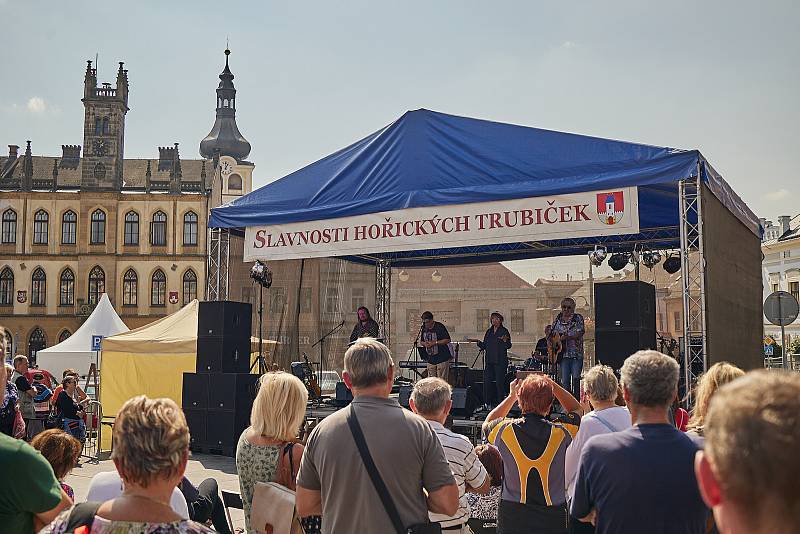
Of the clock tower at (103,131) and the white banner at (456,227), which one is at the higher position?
the clock tower at (103,131)

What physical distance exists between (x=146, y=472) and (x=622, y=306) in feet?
26.2

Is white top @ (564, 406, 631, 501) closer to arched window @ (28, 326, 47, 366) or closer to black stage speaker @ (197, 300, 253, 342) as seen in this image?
black stage speaker @ (197, 300, 253, 342)

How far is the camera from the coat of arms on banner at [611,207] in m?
9.45

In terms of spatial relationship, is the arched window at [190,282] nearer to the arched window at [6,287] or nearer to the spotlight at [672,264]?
the arched window at [6,287]

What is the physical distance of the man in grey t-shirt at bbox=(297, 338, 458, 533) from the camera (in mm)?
3158

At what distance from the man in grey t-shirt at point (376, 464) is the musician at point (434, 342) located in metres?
9.65

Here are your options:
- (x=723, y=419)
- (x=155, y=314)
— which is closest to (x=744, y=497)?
(x=723, y=419)

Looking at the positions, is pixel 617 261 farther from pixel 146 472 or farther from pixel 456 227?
pixel 146 472

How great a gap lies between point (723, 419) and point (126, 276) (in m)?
50.6

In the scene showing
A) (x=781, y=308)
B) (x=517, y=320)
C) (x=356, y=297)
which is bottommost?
(x=517, y=320)

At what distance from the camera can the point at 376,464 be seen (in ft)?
10.3

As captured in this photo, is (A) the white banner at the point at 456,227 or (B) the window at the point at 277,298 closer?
(A) the white banner at the point at 456,227

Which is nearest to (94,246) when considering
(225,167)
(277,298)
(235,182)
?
(225,167)

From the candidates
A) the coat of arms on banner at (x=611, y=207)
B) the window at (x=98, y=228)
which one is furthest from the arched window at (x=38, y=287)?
the coat of arms on banner at (x=611, y=207)
